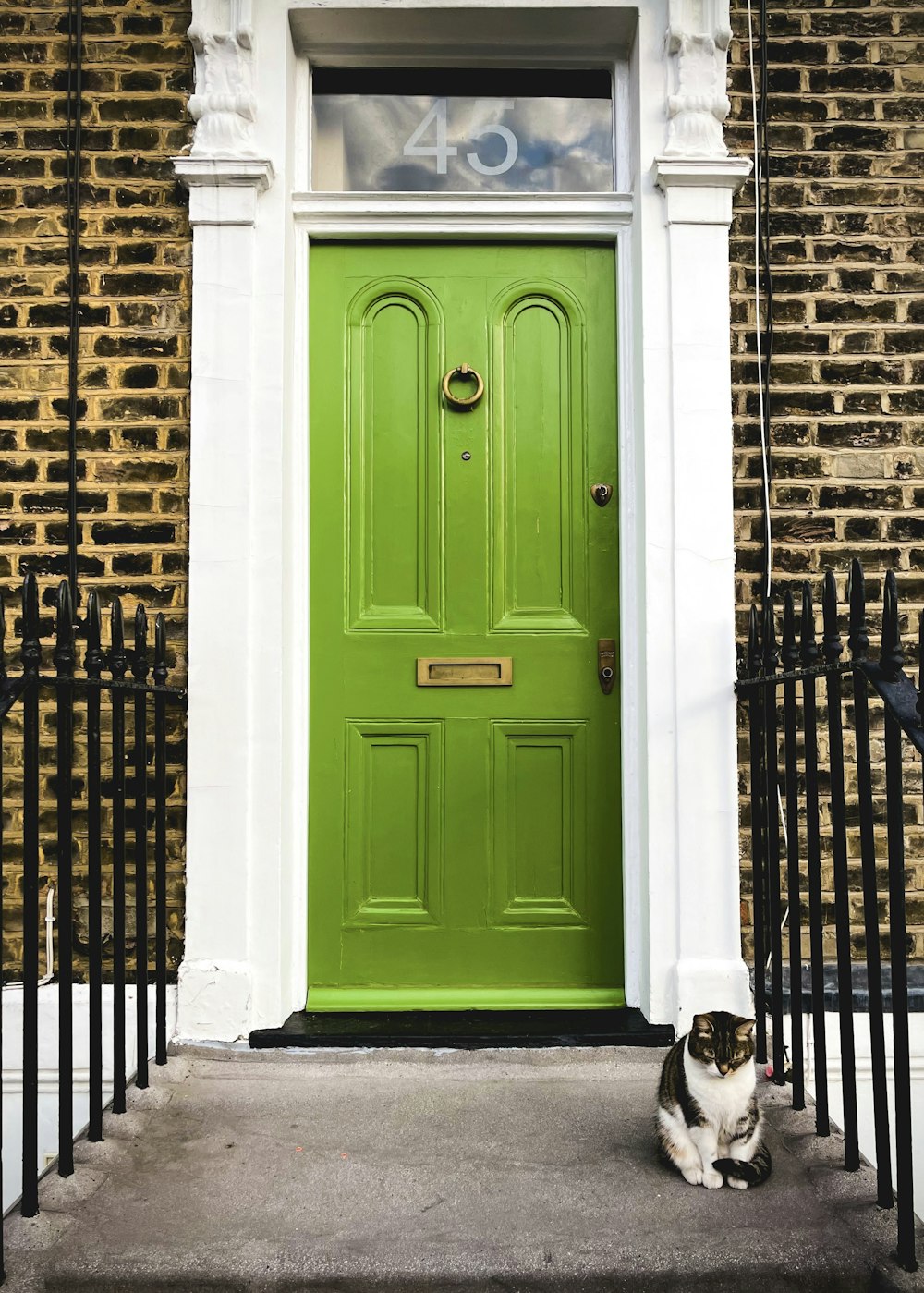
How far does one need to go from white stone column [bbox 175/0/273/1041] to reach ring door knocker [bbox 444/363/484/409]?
0.65 metres

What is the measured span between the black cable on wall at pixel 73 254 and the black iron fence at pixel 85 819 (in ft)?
1.21

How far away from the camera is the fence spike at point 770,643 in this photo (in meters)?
2.81

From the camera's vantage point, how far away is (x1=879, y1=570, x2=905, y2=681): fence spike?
201 centimetres

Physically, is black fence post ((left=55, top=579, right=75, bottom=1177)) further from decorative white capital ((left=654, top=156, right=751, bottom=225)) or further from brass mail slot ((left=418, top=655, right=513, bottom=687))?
decorative white capital ((left=654, top=156, right=751, bottom=225))

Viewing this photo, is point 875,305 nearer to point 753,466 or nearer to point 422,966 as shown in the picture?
point 753,466

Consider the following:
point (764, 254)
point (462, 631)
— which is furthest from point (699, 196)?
point (462, 631)

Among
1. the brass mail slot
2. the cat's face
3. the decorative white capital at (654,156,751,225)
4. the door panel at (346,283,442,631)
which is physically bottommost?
the cat's face

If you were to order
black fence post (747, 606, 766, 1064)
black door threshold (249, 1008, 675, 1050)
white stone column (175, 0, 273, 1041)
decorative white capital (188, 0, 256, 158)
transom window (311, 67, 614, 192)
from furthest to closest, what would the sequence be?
transom window (311, 67, 614, 192) → decorative white capital (188, 0, 256, 158) → white stone column (175, 0, 273, 1041) → black door threshold (249, 1008, 675, 1050) → black fence post (747, 606, 766, 1064)

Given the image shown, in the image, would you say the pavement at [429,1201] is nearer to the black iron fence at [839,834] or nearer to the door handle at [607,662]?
the black iron fence at [839,834]

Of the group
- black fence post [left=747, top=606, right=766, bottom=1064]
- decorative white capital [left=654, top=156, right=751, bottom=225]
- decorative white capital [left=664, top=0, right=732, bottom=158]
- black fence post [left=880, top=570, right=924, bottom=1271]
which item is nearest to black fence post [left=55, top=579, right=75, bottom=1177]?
black fence post [left=880, top=570, right=924, bottom=1271]

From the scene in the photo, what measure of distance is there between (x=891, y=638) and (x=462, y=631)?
1.73 m

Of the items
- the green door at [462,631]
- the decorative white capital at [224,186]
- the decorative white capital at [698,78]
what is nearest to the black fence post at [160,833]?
the green door at [462,631]

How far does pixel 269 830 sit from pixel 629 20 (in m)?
2.92

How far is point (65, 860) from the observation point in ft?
7.59
